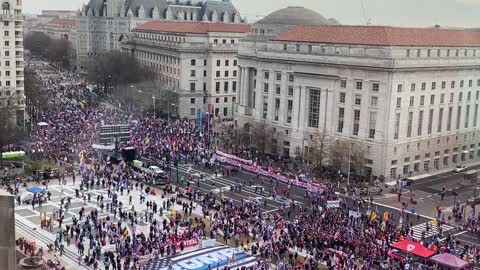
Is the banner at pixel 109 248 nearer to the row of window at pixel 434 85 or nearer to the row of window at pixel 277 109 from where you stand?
the row of window at pixel 434 85

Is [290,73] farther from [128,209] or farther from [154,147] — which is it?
[128,209]

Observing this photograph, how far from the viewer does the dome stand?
302ft

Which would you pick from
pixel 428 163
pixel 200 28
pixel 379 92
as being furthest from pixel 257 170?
pixel 200 28

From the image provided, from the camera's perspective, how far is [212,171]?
6856cm

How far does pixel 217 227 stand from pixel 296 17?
54020 mm

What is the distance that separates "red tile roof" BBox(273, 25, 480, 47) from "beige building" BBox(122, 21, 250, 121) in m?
30.2

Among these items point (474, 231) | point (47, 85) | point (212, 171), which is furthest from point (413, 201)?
point (47, 85)

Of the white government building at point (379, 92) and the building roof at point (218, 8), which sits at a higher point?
the building roof at point (218, 8)

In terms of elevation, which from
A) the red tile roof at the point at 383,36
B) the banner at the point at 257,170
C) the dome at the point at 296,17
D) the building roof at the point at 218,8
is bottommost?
the banner at the point at 257,170

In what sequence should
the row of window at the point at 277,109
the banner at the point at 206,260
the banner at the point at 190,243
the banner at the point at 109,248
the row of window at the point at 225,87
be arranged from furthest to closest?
the row of window at the point at 225,87 < the row of window at the point at 277,109 < the banner at the point at 190,243 < the banner at the point at 109,248 < the banner at the point at 206,260

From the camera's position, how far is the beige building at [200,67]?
355 feet

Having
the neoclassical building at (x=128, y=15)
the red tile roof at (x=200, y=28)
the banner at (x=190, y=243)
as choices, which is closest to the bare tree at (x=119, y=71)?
the red tile roof at (x=200, y=28)

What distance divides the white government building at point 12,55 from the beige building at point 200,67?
25.6 metres

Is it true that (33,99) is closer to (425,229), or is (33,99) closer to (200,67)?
(200,67)
